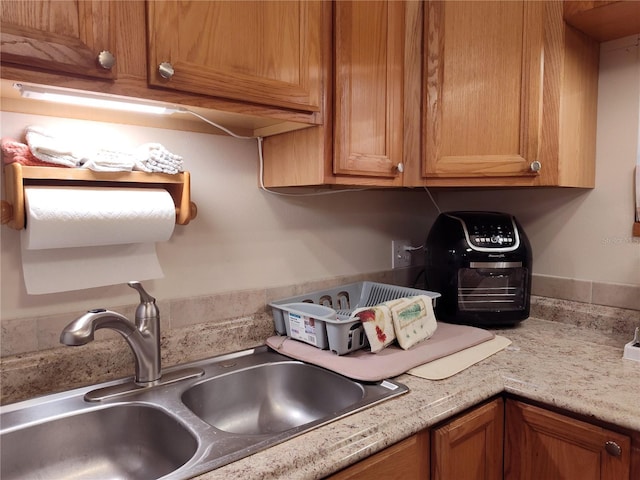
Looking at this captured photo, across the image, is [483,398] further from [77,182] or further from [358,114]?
[77,182]

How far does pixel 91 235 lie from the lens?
1012 millimetres

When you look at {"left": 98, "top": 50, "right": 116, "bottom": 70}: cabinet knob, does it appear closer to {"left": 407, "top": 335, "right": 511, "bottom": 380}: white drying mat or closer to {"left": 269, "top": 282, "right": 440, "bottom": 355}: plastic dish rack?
{"left": 269, "top": 282, "right": 440, "bottom": 355}: plastic dish rack

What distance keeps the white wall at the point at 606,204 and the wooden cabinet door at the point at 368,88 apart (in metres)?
0.67

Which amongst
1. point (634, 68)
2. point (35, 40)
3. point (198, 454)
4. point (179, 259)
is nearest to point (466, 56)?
point (634, 68)

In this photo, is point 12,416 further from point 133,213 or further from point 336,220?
point 336,220

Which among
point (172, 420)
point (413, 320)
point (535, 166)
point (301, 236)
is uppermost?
point (535, 166)

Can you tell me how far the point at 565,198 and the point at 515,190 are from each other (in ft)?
0.61

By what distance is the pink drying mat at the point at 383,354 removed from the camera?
1144mm

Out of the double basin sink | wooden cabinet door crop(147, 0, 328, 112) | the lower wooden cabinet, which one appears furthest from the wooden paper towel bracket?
the lower wooden cabinet

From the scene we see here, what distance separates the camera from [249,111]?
3.55ft

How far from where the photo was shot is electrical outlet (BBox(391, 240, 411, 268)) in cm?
187

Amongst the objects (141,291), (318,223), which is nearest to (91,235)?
(141,291)

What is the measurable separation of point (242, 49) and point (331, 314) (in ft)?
2.39

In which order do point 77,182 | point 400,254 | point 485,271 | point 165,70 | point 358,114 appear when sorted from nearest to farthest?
point 165,70 < point 77,182 < point 358,114 < point 485,271 < point 400,254
